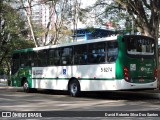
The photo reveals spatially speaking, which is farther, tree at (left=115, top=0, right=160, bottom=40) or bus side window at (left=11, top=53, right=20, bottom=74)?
bus side window at (left=11, top=53, right=20, bottom=74)

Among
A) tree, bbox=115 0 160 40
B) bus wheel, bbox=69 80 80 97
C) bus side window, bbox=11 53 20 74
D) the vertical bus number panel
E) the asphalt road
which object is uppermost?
tree, bbox=115 0 160 40

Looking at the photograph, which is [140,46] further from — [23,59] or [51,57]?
[23,59]

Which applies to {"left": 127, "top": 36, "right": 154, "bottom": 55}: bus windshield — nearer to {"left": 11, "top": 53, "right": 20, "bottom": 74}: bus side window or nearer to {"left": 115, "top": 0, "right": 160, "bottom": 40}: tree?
{"left": 115, "top": 0, "right": 160, "bottom": 40}: tree

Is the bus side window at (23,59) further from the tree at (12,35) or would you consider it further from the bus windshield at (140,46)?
the tree at (12,35)

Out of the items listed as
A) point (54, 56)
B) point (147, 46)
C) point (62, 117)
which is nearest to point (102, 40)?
point (147, 46)

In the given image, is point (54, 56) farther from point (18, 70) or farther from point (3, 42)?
point (3, 42)

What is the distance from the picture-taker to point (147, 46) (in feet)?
58.0

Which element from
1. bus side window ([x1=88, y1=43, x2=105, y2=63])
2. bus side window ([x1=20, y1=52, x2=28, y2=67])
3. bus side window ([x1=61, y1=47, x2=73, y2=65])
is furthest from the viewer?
bus side window ([x1=20, y1=52, x2=28, y2=67])

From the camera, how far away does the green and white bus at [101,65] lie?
16938 millimetres

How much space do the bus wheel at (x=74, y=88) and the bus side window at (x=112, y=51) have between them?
287cm

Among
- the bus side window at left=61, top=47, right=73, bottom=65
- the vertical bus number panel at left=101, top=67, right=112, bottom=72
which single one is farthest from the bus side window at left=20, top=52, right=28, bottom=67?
the vertical bus number panel at left=101, top=67, right=112, bottom=72

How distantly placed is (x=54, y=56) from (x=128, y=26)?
774cm

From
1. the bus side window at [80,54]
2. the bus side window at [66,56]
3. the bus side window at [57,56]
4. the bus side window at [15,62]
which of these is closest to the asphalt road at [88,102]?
the bus side window at [80,54]

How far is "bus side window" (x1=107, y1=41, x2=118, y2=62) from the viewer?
673 inches
